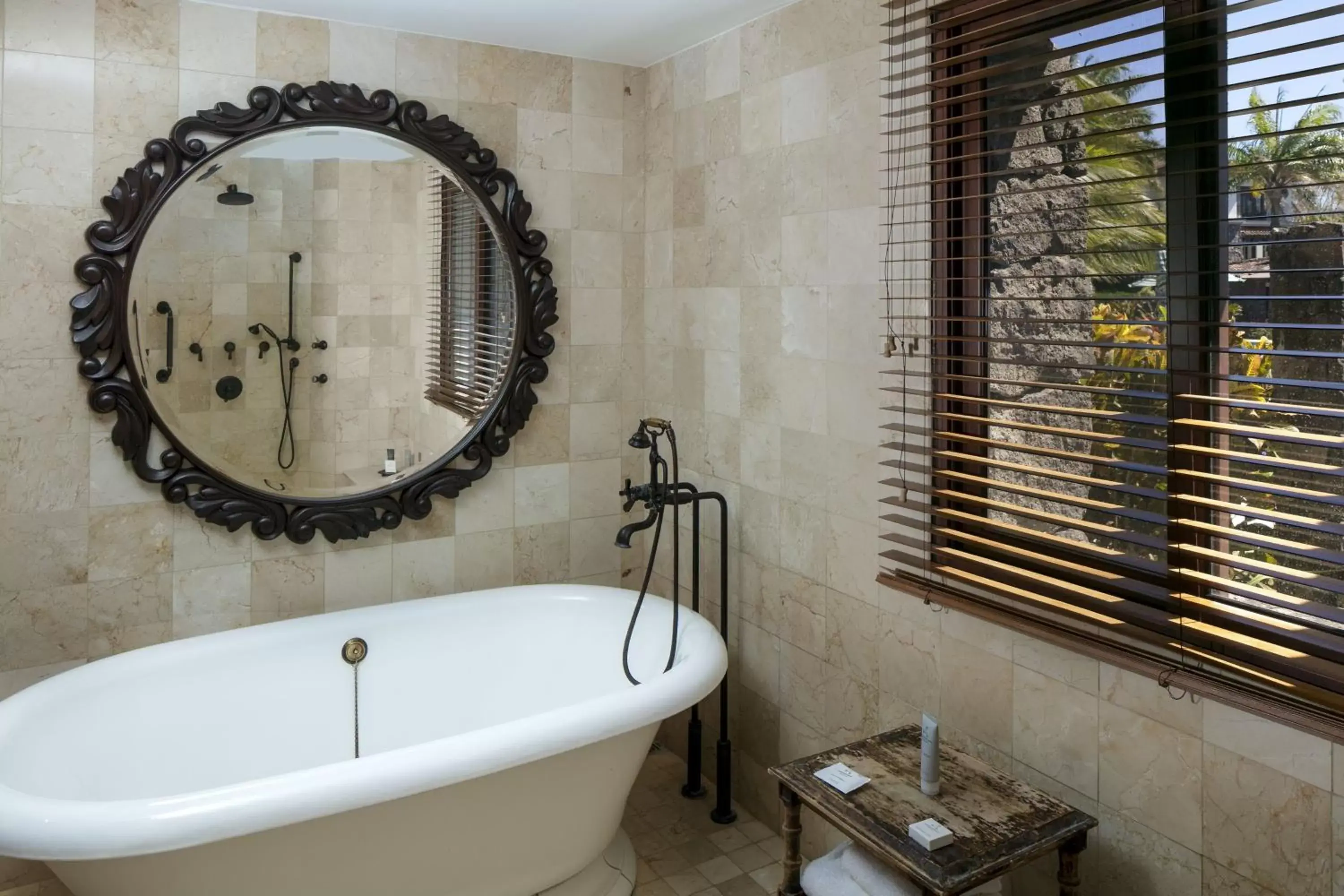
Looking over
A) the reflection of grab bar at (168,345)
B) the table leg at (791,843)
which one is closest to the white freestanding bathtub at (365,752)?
the table leg at (791,843)

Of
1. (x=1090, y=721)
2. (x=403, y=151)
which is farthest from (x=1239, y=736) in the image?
(x=403, y=151)

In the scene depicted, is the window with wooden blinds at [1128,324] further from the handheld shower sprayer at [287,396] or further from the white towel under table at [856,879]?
the handheld shower sprayer at [287,396]

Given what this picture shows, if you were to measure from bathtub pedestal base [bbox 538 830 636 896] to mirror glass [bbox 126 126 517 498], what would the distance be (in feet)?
4.37

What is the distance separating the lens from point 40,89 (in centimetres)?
240

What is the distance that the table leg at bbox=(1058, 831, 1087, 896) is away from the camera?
5.44ft

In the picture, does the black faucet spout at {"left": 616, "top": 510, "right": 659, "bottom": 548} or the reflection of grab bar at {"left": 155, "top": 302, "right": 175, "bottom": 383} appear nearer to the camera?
the black faucet spout at {"left": 616, "top": 510, "right": 659, "bottom": 548}

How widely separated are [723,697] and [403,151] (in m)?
2.02

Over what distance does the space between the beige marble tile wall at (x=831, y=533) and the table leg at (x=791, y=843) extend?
0.46 metres

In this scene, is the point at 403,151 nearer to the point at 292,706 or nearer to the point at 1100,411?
the point at 292,706

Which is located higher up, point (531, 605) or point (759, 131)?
point (759, 131)

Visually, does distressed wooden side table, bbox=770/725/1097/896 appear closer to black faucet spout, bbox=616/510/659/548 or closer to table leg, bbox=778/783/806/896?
table leg, bbox=778/783/806/896

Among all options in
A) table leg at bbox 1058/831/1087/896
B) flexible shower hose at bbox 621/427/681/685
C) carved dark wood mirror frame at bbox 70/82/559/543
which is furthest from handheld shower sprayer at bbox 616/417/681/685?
table leg at bbox 1058/831/1087/896

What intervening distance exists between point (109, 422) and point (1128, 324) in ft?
8.51

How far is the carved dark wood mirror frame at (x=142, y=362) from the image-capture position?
2.49 m
